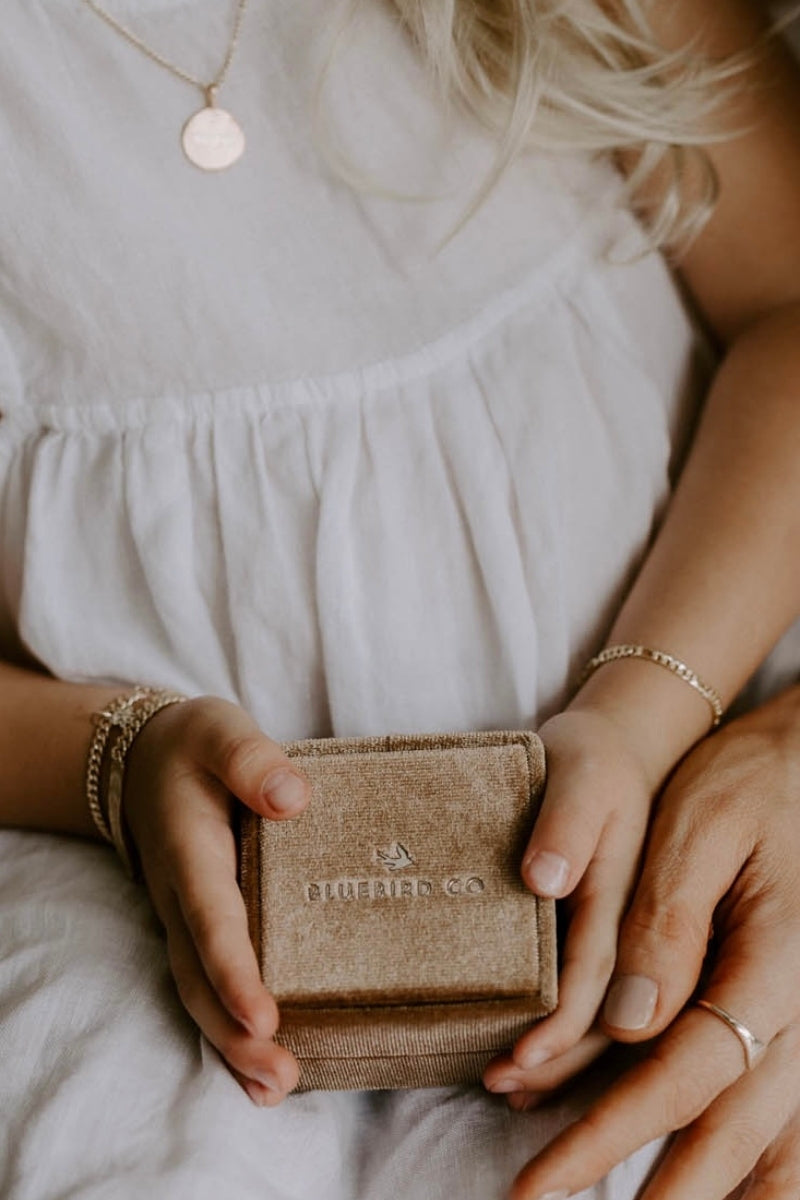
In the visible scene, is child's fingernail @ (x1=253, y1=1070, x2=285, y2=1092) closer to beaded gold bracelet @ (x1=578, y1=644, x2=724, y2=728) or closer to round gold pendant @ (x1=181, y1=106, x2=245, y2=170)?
beaded gold bracelet @ (x1=578, y1=644, x2=724, y2=728)

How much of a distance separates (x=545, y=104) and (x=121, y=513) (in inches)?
15.8

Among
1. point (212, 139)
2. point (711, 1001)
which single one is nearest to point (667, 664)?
point (711, 1001)

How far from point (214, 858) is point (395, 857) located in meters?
0.10

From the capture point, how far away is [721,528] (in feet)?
2.66

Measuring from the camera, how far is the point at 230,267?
769 millimetres

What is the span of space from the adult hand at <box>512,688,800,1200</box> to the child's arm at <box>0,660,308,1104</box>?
15 cm

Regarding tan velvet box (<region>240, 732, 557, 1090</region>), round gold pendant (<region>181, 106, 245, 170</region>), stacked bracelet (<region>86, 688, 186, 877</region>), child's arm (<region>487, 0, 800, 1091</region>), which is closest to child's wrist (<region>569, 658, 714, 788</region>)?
child's arm (<region>487, 0, 800, 1091</region>)

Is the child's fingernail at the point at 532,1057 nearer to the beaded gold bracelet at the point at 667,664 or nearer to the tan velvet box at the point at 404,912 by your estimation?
the tan velvet box at the point at 404,912

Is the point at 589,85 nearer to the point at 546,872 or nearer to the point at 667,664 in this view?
the point at 667,664

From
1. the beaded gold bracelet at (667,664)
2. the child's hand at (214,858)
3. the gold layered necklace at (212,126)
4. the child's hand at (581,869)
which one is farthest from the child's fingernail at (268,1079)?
the gold layered necklace at (212,126)

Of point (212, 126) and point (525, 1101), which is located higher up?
point (212, 126)

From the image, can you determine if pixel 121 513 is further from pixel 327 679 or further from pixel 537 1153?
pixel 537 1153

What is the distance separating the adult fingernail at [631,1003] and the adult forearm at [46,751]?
0.36 metres

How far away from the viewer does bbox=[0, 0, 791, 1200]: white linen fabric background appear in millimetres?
738
